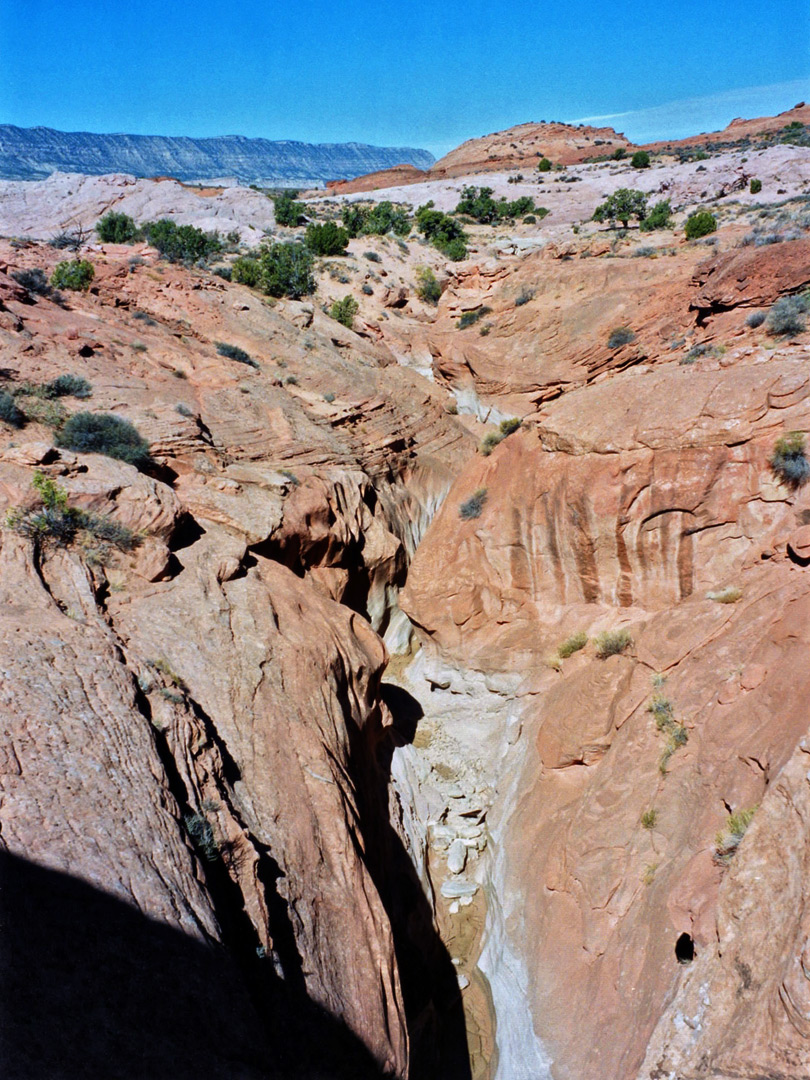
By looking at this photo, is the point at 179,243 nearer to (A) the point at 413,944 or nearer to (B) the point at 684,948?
(A) the point at 413,944

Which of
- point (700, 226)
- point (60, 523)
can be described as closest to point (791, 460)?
point (60, 523)

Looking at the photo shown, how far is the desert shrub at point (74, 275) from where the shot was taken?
2181cm

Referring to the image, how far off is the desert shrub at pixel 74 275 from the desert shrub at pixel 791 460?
913 inches

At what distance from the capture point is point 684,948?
7.12m

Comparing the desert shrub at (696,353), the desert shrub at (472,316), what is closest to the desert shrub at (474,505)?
the desert shrub at (696,353)

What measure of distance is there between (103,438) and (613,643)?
12075mm

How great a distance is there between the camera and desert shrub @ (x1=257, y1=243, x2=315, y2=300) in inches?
1132

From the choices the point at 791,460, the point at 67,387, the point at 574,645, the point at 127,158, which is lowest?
the point at 574,645

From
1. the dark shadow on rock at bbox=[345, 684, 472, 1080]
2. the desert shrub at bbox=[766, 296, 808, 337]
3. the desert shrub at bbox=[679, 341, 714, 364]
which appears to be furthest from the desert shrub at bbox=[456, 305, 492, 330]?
the dark shadow on rock at bbox=[345, 684, 472, 1080]

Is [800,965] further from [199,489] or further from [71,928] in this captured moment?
[199,489]

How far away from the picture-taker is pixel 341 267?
3697 cm

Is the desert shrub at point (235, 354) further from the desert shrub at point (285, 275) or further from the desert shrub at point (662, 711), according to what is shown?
the desert shrub at point (662, 711)

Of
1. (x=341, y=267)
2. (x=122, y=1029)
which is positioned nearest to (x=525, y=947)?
(x=122, y=1029)

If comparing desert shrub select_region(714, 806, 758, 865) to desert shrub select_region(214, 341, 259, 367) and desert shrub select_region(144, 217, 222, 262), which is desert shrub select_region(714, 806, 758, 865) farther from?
desert shrub select_region(144, 217, 222, 262)
